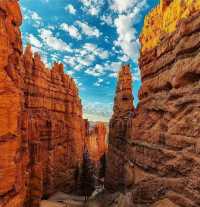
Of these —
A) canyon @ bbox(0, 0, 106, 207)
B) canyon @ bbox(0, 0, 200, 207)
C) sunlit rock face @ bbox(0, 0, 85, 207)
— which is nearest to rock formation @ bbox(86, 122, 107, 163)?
canyon @ bbox(0, 0, 106, 207)

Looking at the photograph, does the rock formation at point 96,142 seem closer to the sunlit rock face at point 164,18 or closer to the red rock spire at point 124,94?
the red rock spire at point 124,94

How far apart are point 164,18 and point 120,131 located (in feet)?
66.7

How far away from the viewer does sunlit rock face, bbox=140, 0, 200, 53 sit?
12070 mm

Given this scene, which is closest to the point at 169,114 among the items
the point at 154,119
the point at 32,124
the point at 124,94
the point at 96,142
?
the point at 154,119

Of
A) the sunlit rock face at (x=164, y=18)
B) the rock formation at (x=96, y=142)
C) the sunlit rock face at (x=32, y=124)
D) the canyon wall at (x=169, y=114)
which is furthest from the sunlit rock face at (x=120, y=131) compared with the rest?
the rock formation at (x=96, y=142)

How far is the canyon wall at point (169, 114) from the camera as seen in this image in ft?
34.3

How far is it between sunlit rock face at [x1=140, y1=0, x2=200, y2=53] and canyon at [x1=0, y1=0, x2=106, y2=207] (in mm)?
10218

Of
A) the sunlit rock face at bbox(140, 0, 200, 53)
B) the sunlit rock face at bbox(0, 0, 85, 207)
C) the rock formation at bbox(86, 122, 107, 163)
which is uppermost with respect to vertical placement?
the sunlit rock face at bbox(140, 0, 200, 53)

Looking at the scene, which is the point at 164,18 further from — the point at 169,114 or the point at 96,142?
the point at 96,142

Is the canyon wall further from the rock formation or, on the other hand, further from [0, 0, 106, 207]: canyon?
the rock formation

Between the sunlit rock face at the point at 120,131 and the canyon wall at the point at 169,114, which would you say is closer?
the canyon wall at the point at 169,114

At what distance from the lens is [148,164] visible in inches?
596

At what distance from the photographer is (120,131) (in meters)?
32.0

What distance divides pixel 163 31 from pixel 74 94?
31.8 metres
